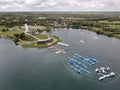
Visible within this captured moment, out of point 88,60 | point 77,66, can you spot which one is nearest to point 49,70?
point 77,66

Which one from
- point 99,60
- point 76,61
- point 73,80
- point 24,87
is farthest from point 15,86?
point 99,60

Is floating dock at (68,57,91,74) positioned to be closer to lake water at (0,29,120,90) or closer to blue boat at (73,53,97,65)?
lake water at (0,29,120,90)

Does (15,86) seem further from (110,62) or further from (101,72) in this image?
(110,62)

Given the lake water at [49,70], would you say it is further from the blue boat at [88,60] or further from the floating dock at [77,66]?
the blue boat at [88,60]

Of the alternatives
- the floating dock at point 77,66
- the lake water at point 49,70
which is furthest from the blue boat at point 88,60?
the floating dock at point 77,66

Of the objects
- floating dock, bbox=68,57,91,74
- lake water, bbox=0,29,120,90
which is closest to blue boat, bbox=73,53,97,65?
lake water, bbox=0,29,120,90

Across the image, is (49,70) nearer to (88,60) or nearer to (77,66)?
(77,66)

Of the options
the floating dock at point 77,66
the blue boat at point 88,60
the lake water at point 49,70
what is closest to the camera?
the lake water at point 49,70

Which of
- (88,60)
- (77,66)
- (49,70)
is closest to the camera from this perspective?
(49,70)

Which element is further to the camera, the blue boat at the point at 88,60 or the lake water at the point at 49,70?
the blue boat at the point at 88,60
